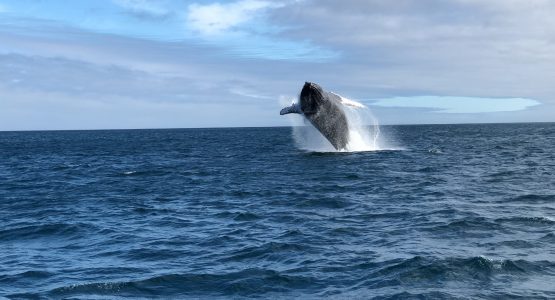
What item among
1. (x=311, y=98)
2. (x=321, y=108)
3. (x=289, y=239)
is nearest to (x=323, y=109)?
(x=321, y=108)

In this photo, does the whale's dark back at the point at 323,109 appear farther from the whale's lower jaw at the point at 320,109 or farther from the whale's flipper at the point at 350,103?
the whale's flipper at the point at 350,103

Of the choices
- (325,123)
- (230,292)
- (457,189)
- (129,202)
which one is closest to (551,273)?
(230,292)

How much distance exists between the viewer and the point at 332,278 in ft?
43.8

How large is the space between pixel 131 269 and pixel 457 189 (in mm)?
17820

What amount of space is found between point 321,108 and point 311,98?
1612 mm

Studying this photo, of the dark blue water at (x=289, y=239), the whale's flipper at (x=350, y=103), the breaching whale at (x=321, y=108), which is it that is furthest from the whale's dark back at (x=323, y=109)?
the dark blue water at (x=289, y=239)

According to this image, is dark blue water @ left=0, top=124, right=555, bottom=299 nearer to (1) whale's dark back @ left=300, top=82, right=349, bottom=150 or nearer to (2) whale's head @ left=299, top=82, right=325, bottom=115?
(2) whale's head @ left=299, top=82, right=325, bottom=115

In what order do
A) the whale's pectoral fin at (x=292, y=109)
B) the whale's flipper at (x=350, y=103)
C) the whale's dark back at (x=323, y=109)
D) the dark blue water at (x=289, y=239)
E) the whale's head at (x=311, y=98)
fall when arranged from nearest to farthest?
the dark blue water at (x=289, y=239) → the whale's head at (x=311, y=98) → the whale's dark back at (x=323, y=109) → the whale's flipper at (x=350, y=103) → the whale's pectoral fin at (x=292, y=109)

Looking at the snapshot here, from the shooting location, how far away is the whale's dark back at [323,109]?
34.5 metres

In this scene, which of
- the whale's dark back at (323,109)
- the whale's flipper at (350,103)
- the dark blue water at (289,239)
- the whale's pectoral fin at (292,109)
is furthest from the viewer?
the whale's pectoral fin at (292,109)

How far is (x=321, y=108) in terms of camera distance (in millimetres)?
36312

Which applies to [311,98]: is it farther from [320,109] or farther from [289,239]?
[289,239]

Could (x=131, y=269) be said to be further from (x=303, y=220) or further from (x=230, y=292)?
(x=303, y=220)

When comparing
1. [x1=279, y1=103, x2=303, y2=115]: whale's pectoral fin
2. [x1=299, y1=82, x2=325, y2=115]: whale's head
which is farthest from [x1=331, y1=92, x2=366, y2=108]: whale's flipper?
[x1=279, y1=103, x2=303, y2=115]: whale's pectoral fin
